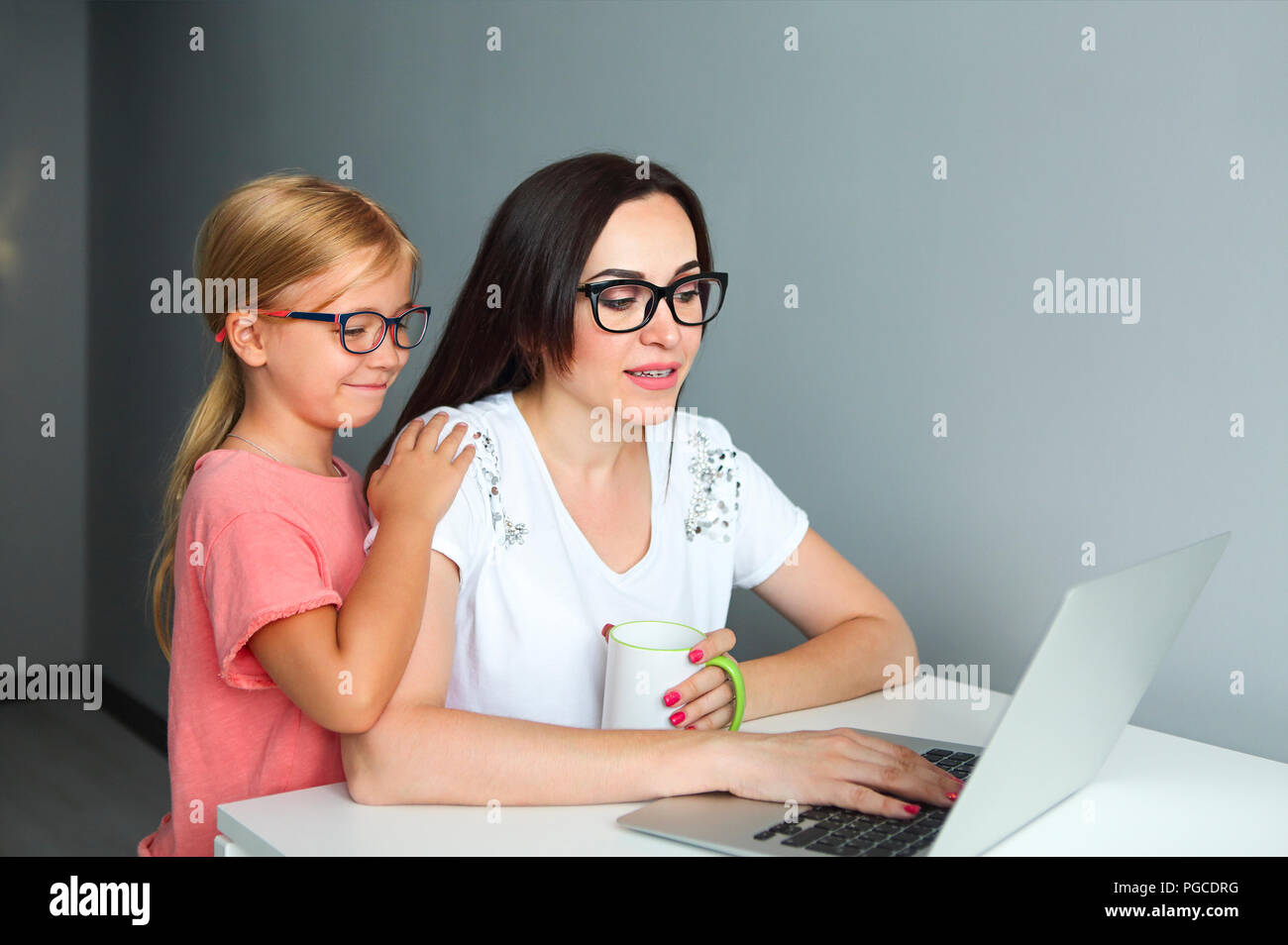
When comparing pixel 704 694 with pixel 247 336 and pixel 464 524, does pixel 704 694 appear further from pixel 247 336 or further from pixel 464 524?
pixel 247 336

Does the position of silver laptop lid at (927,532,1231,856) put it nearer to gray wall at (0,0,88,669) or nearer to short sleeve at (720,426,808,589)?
short sleeve at (720,426,808,589)

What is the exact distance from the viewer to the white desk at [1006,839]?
3.36 feet

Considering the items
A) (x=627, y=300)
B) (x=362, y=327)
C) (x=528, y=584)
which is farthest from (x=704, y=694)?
(x=362, y=327)

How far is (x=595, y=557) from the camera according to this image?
60.4 inches

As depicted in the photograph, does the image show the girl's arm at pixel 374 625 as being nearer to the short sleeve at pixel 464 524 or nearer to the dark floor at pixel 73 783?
the short sleeve at pixel 464 524

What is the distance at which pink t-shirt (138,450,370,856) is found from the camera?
1339mm

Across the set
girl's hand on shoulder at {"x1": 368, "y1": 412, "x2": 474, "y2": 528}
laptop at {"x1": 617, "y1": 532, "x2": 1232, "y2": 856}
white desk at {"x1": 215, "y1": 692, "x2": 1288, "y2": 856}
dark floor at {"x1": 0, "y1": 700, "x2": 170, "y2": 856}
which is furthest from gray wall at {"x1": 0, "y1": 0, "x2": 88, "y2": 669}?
laptop at {"x1": 617, "y1": 532, "x2": 1232, "y2": 856}

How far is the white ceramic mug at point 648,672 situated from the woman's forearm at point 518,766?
2.2 inches

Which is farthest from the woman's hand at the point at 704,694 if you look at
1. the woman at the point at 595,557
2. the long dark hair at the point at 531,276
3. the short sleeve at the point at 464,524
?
the long dark hair at the point at 531,276

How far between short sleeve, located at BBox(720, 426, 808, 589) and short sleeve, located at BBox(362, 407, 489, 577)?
1.51ft

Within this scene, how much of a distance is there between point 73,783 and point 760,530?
2.87 metres

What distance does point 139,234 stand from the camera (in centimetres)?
404
